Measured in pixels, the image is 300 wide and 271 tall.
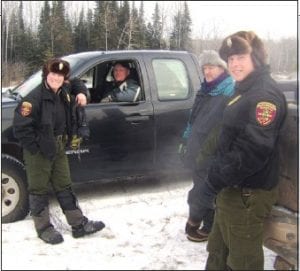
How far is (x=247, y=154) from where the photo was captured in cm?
229

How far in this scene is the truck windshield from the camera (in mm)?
4723

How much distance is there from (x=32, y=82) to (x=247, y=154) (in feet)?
10.1

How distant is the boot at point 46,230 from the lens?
3.90 metres

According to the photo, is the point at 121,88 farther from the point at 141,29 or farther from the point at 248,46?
the point at 248,46

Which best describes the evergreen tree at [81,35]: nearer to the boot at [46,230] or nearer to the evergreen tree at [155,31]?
the evergreen tree at [155,31]

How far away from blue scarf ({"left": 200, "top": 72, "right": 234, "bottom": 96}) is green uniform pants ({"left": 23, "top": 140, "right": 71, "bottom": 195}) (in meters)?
1.30

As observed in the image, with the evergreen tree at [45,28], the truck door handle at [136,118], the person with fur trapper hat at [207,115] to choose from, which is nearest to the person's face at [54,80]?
the evergreen tree at [45,28]

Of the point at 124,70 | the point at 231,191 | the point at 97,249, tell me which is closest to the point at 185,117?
the point at 124,70

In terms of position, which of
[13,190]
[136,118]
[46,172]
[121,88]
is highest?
[121,88]

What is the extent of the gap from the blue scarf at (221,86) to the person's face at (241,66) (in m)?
1.05

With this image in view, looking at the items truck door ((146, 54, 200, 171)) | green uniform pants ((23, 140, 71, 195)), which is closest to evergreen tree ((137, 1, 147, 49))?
truck door ((146, 54, 200, 171))

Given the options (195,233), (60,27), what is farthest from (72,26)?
(195,233)

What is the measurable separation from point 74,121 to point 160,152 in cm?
125

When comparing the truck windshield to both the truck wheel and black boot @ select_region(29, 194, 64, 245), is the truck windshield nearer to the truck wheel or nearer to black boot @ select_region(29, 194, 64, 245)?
the truck wheel
